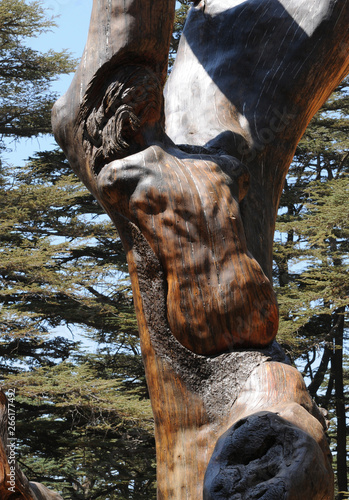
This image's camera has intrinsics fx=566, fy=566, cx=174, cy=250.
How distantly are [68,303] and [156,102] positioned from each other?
27.6 ft

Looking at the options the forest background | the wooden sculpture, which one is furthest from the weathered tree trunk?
the forest background

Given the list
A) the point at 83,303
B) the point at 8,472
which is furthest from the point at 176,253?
the point at 83,303

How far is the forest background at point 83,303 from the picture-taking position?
815 cm

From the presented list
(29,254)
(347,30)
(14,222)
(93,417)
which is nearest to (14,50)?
(14,222)

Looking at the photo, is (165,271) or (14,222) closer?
(165,271)

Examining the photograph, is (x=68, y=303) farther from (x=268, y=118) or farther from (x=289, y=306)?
(x=268, y=118)

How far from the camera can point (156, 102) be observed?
128 centimetres

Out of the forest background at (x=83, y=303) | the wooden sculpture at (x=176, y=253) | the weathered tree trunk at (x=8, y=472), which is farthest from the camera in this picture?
the forest background at (x=83, y=303)

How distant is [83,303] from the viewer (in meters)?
8.57

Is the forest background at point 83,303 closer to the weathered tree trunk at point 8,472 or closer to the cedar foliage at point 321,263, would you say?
the cedar foliage at point 321,263

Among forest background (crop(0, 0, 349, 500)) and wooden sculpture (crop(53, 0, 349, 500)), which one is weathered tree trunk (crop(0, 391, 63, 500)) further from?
forest background (crop(0, 0, 349, 500))

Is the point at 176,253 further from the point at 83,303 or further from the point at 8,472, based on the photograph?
the point at 83,303

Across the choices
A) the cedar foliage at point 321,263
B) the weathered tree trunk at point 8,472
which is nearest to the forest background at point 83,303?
the cedar foliage at point 321,263

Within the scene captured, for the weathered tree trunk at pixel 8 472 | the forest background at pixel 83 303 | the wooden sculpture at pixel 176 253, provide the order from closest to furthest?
the wooden sculpture at pixel 176 253
the weathered tree trunk at pixel 8 472
the forest background at pixel 83 303
